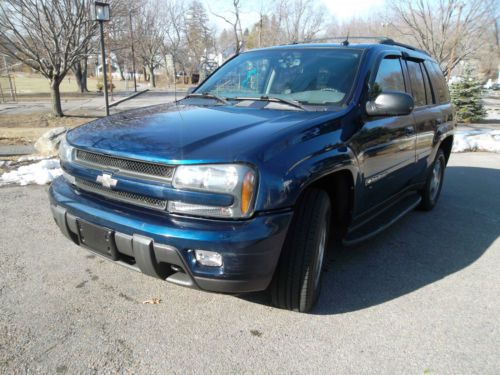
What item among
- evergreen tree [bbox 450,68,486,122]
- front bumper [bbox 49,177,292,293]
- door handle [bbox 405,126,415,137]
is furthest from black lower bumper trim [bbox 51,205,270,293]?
evergreen tree [bbox 450,68,486,122]

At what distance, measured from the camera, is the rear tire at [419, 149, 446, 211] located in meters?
5.03

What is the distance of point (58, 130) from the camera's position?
26.9 ft

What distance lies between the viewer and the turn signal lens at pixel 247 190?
7.22ft

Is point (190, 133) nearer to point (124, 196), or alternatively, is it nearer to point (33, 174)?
point (124, 196)

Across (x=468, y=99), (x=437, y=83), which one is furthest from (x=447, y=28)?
(x=437, y=83)

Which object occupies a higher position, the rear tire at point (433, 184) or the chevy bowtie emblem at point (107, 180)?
the chevy bowtie emblem at point (107, 180)

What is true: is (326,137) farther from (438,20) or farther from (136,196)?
(438,20)

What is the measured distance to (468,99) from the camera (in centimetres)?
1617

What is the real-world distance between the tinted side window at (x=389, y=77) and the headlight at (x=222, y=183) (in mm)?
1633

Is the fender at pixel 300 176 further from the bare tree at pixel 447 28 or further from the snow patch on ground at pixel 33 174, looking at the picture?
the bare tree at pixel 447 28

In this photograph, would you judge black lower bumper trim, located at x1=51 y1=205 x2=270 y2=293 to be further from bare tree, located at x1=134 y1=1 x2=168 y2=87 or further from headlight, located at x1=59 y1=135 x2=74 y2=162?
bare tree, located at x1=134 y1=1 x2=168 y2=87

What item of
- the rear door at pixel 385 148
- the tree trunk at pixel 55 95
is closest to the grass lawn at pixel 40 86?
the tree trunk at pixel 55 95

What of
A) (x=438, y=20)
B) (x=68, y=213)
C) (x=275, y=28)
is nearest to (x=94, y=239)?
(x=68, y=213)

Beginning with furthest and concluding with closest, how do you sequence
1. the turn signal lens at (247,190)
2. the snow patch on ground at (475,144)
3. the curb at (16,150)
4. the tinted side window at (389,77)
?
the snow patch on ground at (475,144)
the curb at (16,150)
the tinted side window at (389,77)
the turn signal lens at (247,190)
